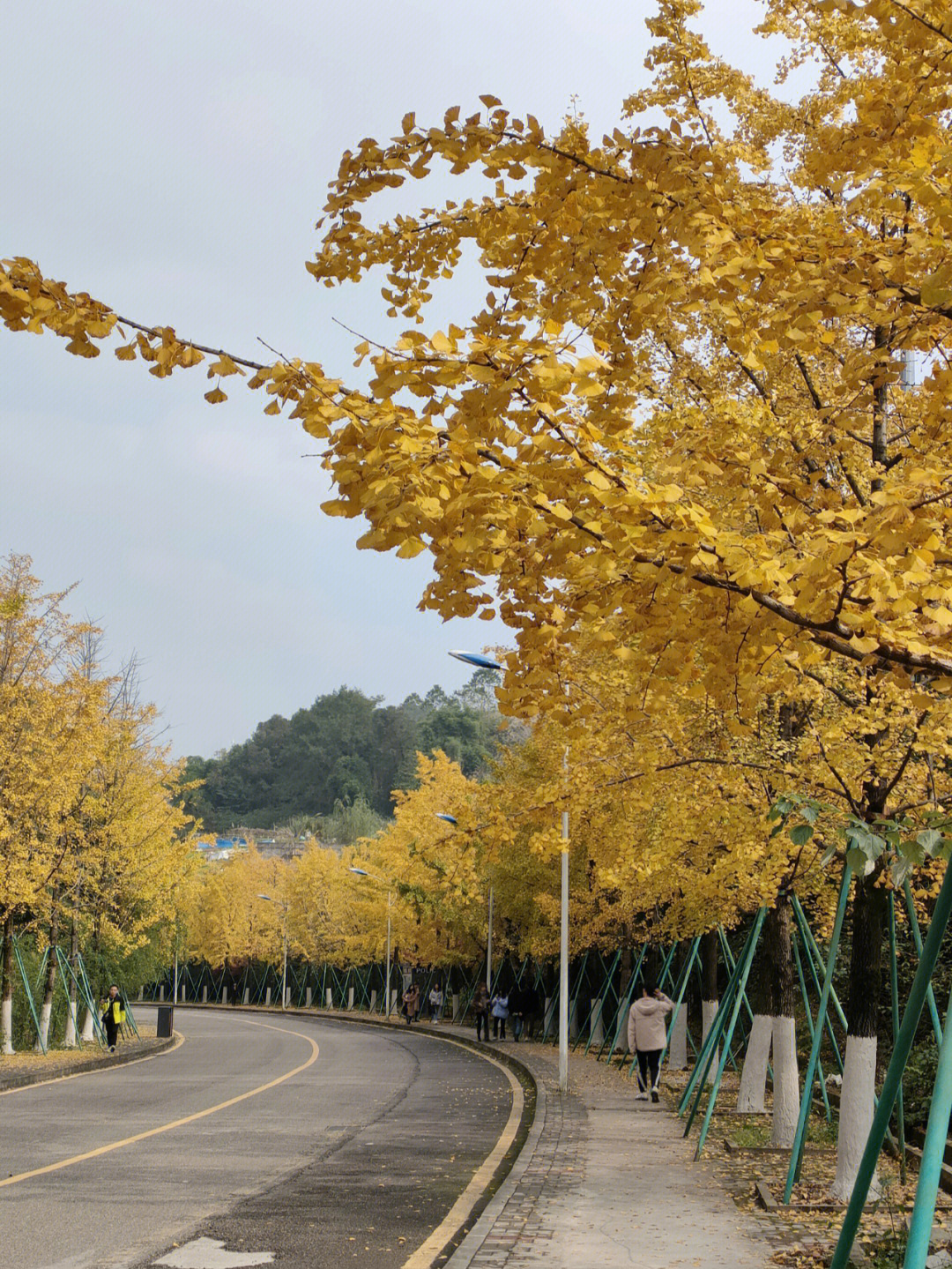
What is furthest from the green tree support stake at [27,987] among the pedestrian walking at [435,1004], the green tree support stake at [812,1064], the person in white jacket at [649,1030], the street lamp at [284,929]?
the street lamp at [284,929]

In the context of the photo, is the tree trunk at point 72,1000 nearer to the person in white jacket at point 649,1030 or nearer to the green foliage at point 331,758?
the person in white jacket at point 649,1030

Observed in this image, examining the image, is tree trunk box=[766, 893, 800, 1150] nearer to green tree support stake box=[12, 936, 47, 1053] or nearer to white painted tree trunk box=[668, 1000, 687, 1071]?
white painted tree trunk box=[668, 1000, 687, 1071]

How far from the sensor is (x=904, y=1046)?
3.51 m

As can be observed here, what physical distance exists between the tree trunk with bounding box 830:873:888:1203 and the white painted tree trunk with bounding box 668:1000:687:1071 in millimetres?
12822

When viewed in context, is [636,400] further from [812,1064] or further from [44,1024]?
[44,1024]

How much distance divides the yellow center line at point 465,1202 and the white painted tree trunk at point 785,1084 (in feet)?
9.11

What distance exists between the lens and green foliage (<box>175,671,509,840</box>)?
175375mm

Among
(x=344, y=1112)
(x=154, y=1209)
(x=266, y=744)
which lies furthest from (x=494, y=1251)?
(x=266, y=744)

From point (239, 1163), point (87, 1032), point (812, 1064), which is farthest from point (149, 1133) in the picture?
point (87, 1032)

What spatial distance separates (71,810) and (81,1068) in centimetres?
540

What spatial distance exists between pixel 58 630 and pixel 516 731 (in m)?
47.2

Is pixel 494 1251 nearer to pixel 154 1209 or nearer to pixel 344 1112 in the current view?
pixel 154 1209

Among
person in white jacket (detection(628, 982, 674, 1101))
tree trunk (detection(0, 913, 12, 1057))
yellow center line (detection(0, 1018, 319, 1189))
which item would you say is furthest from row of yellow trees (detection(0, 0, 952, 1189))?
tree trunk (detection(0, 913, 12, 1057))

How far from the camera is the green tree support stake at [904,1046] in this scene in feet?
10.8
